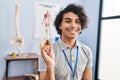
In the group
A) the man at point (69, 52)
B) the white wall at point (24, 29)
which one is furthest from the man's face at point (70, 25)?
the white wall at point (24, 29)

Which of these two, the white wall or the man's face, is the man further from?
the white wall

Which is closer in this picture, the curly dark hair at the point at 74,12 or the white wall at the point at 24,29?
the curly dark hair at the point at 74,12

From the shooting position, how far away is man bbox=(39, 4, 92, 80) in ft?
3.50

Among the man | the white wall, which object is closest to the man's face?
the man

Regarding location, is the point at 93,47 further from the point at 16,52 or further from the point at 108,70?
the point at 16,52

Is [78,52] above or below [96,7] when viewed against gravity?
below

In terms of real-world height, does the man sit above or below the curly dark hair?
below

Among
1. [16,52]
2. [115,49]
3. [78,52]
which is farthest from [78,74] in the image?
[16,52]

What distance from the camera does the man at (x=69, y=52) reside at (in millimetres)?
1066

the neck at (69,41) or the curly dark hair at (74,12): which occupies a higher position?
the curly dark hair at (74,12)

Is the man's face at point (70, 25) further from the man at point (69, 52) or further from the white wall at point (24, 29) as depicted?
the white wall at point (24, 29)

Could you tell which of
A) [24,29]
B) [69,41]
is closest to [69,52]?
[69,41]

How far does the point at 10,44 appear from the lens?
223 cm

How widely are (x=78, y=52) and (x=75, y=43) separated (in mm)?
68
